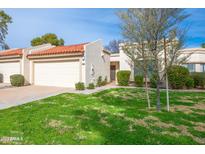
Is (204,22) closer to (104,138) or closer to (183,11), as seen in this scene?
(183,11)

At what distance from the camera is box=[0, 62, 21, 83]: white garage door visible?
17.7 m

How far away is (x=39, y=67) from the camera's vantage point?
1702 centimetres

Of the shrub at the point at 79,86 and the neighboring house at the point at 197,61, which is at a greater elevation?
the neighboring house at the point at 197,61

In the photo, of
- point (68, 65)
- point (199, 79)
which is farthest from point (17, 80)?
point (199, 79)

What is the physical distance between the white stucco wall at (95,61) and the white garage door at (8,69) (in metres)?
7.35

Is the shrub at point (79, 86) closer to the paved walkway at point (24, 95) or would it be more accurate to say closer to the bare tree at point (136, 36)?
the paved walkway at point (24, 95)

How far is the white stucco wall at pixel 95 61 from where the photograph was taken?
14.7 m

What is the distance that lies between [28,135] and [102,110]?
324 cm

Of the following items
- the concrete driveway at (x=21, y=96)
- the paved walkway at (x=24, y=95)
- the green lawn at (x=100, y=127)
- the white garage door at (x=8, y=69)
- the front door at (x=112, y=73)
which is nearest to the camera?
the green lawn at (x=100, y=127)

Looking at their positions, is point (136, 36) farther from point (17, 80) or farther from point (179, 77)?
point (17, 80)

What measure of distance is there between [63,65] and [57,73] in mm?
1017

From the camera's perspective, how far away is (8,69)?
18.7 metres

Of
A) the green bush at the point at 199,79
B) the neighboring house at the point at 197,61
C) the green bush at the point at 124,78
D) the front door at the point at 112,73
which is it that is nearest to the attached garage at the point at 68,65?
the green bush at the point at 124,78
